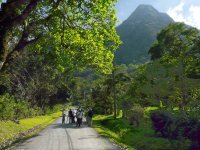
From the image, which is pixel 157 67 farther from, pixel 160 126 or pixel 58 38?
pixel 58 38

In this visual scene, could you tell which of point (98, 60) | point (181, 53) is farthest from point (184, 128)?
point (181, 53)

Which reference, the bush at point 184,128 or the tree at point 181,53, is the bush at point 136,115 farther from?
the bush at point 184,128

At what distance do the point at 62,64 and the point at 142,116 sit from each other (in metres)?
26.2

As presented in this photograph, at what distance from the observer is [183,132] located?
24.1m

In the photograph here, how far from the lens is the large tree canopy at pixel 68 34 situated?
17.5 meters

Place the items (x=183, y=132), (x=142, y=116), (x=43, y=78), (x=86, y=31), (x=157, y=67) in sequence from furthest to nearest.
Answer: (x=43, y=78)
(x=157, y=67)
(x=142, y=116)
(x=183, y=132)
(x=86, y=31)

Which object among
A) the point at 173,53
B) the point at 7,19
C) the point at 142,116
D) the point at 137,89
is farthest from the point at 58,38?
the point at 173,53

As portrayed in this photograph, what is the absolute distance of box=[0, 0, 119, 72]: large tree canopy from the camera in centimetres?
1745

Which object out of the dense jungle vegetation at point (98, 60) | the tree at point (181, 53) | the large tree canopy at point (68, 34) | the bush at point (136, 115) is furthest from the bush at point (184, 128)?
the tree at point (181, 53)

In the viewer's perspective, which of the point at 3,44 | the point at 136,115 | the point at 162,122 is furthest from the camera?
the point at 136,115

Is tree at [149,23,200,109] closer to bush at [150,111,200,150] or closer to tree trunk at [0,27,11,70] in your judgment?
bush at [150,111,200,150]

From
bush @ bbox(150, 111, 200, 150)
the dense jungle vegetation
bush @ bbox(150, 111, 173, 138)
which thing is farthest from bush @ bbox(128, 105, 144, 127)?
bush @ bbox(150, 111, 200, 150)

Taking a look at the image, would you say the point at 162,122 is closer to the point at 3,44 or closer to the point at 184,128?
the point at 184,128

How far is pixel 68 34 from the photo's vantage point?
2020 centimetres
